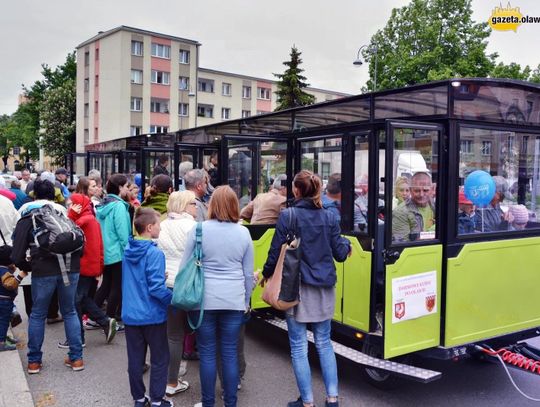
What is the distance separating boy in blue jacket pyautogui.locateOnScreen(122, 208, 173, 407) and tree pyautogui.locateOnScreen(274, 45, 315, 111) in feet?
121

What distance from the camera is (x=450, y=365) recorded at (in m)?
5.44

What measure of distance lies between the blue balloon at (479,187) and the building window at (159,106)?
145 ft

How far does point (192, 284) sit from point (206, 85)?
165ft

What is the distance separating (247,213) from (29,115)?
55.6 meters

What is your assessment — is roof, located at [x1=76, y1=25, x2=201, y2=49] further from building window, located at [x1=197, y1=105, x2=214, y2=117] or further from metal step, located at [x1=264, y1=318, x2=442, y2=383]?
metal step, located at [x1=264, y1=318, x2=442, y2=383]

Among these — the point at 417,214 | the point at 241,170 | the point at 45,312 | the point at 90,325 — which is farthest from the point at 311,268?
the point at 90,325

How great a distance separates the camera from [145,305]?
12.9 feet

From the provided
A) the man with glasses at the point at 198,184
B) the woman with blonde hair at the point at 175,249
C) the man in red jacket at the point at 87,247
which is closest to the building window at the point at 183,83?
the man in red jacket at the point at 87,247

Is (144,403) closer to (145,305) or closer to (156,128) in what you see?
(145,305)

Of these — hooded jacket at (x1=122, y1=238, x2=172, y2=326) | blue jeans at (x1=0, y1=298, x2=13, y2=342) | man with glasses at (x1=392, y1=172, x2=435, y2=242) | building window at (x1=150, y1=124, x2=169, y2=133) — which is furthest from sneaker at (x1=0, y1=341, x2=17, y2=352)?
building window at (x1=150, y1=124, x2=169, y2=133)

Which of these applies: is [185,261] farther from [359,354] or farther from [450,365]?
[450,365]

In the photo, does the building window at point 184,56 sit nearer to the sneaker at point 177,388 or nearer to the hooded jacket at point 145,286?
the sneaker at point 177,388

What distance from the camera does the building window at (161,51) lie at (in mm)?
46344

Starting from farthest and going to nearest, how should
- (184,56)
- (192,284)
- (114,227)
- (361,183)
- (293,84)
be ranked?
1. (184,56)
2. (293,84)
3. (114,227)
4. (361,183)
5. (192,284)
